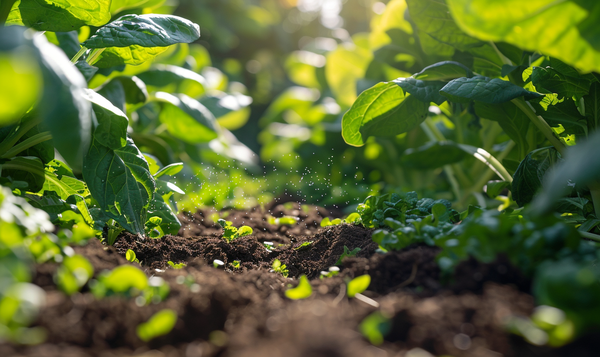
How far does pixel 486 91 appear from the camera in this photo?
1457 mm

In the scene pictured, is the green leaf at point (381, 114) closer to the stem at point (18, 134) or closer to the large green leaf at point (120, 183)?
the large green leaf at point (120, 183)

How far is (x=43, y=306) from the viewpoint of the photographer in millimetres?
779

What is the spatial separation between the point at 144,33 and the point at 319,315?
3.77 feet

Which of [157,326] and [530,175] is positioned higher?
[530,175]

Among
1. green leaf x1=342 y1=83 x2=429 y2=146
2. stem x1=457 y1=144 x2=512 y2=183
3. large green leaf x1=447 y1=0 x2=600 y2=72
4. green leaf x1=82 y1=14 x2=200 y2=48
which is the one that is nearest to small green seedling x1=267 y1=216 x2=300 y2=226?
green leaf x1=342 y1=83 x2=429 y2=146

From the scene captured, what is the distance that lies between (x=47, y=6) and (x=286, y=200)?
227cm

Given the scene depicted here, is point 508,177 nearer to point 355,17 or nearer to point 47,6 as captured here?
point 47,6

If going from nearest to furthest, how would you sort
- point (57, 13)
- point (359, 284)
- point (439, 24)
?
point (359, 284), point (57, 13), point (439, 24)

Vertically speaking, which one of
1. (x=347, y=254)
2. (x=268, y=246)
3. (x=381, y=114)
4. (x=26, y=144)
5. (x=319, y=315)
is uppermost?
(x=381, y=114)

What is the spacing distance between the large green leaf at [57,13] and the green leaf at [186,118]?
0.91 m

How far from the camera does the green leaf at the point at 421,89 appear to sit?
1.65 metres

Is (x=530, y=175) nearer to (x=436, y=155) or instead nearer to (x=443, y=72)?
(x=443, y=72)

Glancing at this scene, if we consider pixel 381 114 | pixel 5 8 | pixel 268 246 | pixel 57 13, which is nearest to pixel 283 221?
pixel 268 246

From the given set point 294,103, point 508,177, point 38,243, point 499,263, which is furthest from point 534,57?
point 294,103
